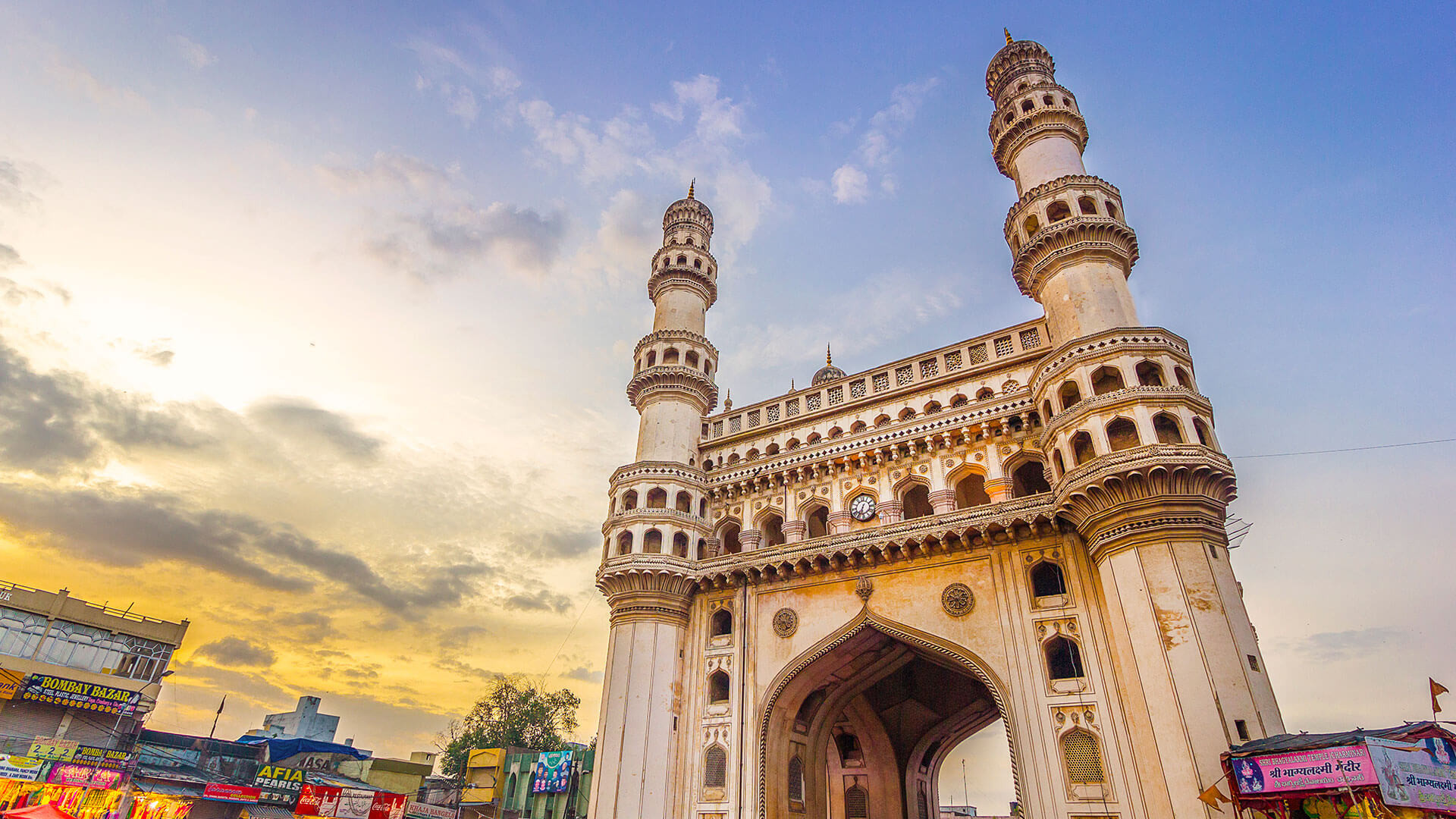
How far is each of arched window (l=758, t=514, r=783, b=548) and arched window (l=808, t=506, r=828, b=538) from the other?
3.79 feet

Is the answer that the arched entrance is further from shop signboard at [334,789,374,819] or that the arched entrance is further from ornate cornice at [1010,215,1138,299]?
shop signboard at [334,789,374,819]

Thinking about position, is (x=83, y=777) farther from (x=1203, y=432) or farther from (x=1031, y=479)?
(x=1203, y=432)

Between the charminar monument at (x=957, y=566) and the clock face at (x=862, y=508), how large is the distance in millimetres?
85

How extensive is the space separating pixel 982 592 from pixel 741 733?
8686 mm

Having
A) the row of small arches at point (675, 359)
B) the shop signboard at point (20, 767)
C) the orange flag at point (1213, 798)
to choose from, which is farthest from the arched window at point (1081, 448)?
the shop signboard at point (20, 767)

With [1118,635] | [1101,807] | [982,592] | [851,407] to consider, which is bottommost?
[1101,807]

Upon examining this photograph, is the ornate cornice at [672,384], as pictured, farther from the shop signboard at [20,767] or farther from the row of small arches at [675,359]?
the shop signboard at [20,767]

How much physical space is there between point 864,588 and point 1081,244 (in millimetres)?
13254

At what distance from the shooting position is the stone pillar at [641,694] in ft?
78.9

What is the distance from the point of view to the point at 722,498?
2998 centimetres

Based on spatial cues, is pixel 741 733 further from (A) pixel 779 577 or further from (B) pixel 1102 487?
(B) pixel 1102 487

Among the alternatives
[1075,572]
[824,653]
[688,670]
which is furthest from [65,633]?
[1075,572]

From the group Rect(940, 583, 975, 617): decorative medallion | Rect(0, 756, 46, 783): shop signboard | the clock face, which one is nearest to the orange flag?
Rect(940, 583, 975, 617): decorative medallion

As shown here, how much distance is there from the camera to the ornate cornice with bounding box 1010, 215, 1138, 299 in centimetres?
2536
